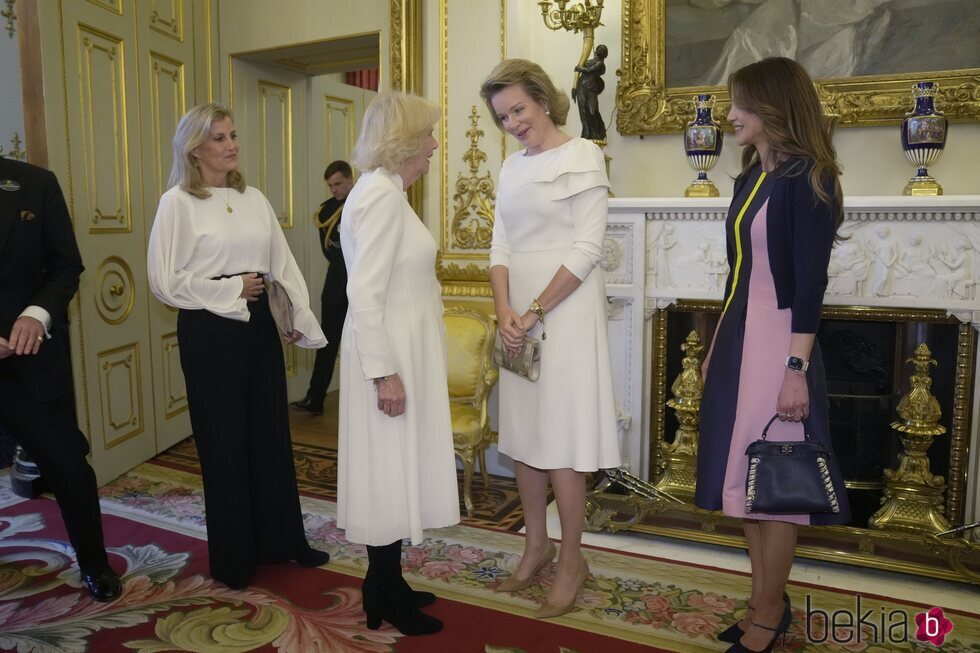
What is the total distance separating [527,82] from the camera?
8.06 feet

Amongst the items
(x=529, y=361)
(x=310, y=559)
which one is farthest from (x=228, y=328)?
(x=529, y=361)

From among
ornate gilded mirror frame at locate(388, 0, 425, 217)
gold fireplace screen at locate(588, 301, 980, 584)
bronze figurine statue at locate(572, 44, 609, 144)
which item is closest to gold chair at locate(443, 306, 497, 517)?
gold fireplace screen at locate(588, 301, 980, 584)

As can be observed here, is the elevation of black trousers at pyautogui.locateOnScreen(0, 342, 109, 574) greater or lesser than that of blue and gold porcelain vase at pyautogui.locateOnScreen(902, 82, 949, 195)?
lesser

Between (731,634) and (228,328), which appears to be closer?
(731,634)

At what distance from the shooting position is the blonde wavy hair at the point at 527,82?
2.45 metres

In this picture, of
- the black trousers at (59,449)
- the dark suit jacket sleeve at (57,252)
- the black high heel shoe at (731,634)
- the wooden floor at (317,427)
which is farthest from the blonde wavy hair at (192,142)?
the wooden floor at (317,427)

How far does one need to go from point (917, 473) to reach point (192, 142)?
2953 mm

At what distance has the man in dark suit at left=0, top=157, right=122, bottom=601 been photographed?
2594 mm

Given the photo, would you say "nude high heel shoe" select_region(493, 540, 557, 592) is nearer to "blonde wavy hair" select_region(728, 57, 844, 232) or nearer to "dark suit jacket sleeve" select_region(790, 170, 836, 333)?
"dark suit jacket sleeve" select_region(790, 170, 836, 333)

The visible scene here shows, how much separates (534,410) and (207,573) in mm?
1403

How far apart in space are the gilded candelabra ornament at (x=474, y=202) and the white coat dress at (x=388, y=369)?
1925mm

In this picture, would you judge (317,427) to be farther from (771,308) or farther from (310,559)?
(771,308)

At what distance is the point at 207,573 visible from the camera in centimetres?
298

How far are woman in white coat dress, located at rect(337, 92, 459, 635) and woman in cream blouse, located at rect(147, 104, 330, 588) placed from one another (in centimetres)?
64
